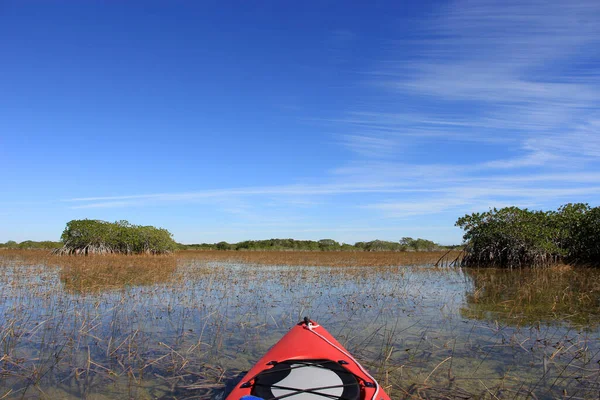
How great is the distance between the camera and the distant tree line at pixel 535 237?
719 inches

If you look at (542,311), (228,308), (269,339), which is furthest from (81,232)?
(542,311)

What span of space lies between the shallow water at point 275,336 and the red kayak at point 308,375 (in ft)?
1.85

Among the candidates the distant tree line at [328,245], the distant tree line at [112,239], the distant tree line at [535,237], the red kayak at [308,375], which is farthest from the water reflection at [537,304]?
the distant tree line at [328,245]

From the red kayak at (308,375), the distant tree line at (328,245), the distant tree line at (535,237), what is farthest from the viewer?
the distant tree line at (328,245)

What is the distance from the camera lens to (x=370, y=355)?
17.2 ft

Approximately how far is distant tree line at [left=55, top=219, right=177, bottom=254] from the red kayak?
92.0 ft

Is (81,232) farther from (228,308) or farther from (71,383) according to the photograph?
(71,383)

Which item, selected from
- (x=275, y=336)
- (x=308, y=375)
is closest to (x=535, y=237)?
(x=275, y=336)

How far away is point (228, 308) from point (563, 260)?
18.1 m

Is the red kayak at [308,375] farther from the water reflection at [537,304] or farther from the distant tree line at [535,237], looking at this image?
the distant tree line at [535,237]

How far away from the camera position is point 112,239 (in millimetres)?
29531

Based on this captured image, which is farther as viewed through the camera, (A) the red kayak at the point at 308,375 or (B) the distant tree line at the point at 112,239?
(B) the distant tree line at the point at 112,239

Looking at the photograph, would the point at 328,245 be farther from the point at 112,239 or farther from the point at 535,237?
the point at 535,237

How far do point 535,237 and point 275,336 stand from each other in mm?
16027
